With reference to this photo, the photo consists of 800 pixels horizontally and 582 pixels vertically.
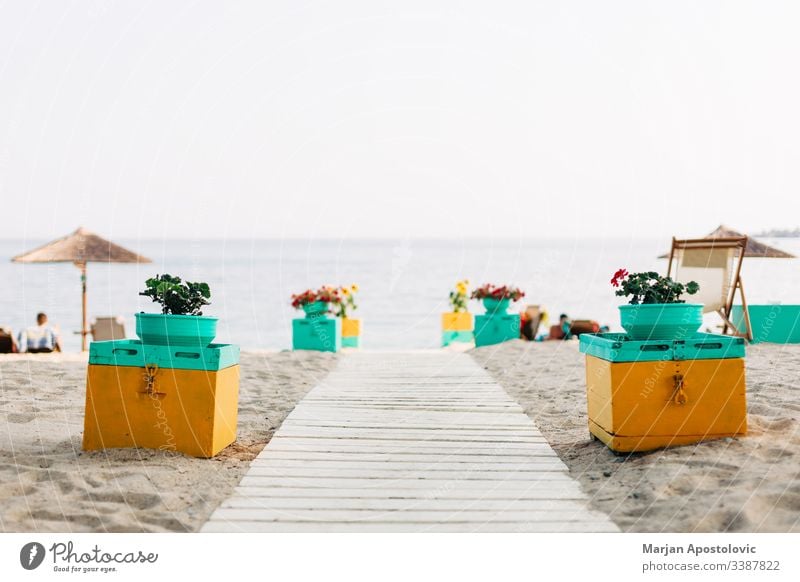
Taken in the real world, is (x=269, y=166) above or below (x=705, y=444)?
above

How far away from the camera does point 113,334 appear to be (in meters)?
11.2

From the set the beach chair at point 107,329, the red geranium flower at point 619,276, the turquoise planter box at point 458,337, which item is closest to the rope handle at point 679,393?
the red geranium flower at point 619,276

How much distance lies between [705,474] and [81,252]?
36.7 feet

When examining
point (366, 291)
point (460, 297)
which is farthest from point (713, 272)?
point (366, 291)

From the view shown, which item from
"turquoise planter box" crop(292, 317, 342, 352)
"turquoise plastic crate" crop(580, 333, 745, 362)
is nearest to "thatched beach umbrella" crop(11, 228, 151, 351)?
"turquoise planter box" crop(292, 317, 342, 352)

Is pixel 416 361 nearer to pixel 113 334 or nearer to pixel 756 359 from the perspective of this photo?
pixel 756 359

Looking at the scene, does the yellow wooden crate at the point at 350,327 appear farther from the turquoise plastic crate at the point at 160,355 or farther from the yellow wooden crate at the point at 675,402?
the yellow wooden crate at the point at 675,402

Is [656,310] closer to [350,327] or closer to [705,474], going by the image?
[705,474]

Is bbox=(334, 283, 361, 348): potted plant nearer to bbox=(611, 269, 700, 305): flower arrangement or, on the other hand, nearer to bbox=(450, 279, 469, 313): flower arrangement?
bbox=(450, 279, 469, 313): flower arrangement
